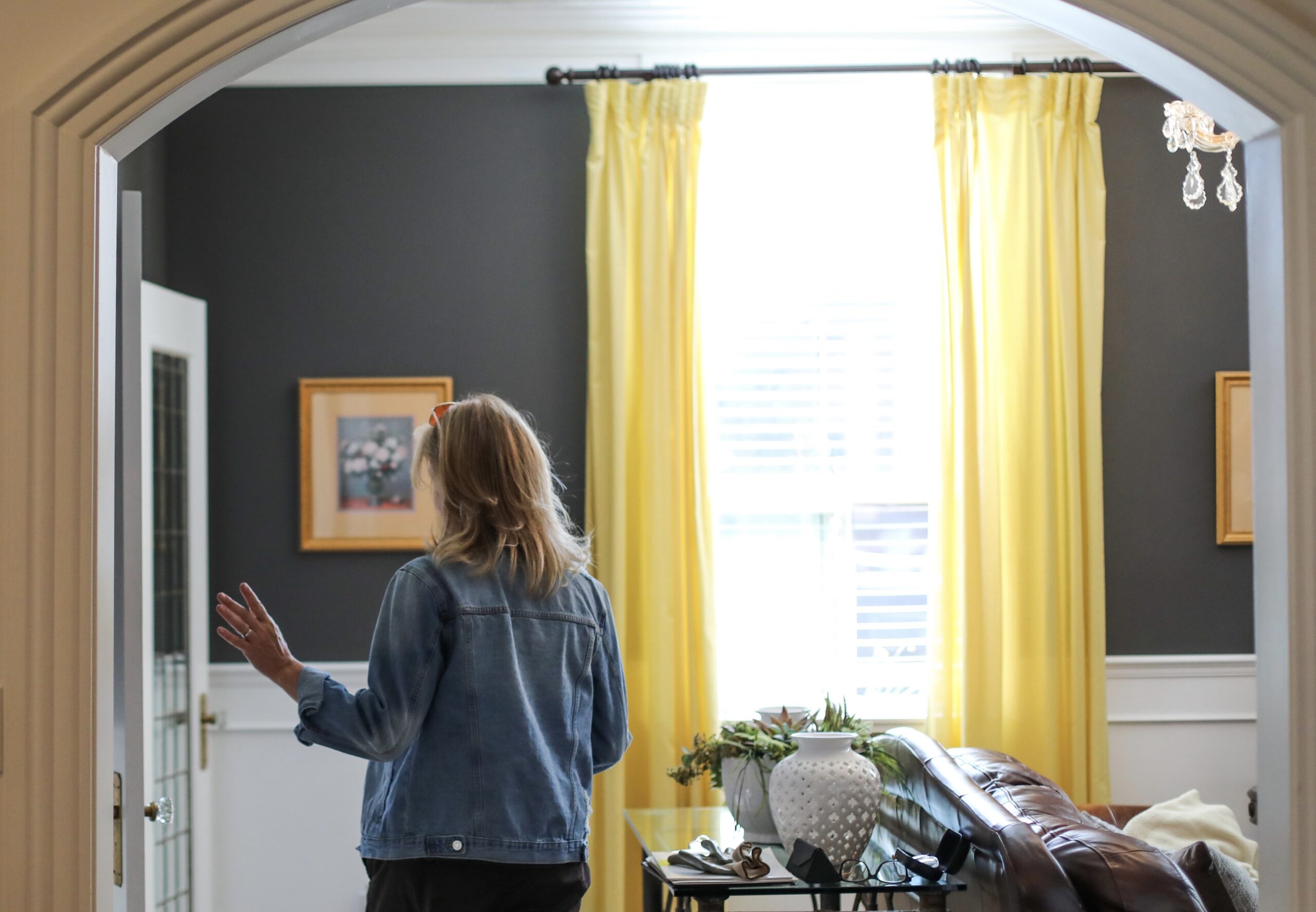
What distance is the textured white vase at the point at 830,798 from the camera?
2521mm

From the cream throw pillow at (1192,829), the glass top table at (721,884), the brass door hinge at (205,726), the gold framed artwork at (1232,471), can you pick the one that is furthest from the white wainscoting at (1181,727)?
the brass door hinge at (205,726)

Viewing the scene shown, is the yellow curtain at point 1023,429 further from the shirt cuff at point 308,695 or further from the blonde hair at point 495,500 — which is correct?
the shirt cuff at point 308,695

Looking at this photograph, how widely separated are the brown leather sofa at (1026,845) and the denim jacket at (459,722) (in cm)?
83

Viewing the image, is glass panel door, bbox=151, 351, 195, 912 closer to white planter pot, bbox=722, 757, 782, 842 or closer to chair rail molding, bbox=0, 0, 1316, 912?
white planter pot, bbox=722, 757, 782, 842

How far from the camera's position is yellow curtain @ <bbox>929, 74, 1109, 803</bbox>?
3.91 metres

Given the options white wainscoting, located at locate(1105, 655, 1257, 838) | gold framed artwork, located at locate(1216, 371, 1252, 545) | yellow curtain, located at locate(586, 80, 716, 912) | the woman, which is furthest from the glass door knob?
gold framed artwork, located at locate(1216, 371, 1252, 545)

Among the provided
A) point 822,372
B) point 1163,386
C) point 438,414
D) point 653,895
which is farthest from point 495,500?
point 1163,386

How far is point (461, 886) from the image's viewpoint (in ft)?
6.05

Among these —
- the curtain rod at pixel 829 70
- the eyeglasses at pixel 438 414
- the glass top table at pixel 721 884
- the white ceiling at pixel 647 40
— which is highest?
the white ceiling at pixel 647 40

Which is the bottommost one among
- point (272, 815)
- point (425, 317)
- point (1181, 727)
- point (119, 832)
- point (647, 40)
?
point (272, 815)

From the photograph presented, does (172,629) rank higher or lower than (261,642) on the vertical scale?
lower

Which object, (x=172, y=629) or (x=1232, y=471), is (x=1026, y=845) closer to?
(x=1232, y=471)

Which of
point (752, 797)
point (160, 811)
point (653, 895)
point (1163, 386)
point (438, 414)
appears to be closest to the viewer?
point (160, 811)

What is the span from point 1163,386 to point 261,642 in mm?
3386
